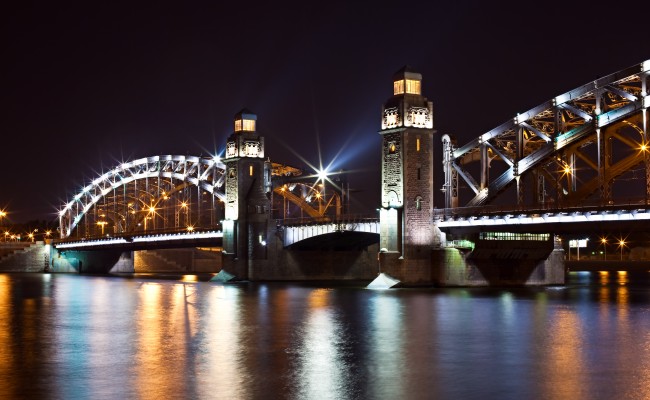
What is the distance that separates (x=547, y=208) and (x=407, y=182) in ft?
38.3

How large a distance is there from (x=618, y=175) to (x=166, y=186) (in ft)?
279

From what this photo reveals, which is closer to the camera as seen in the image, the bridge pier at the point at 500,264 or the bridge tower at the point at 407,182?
the bridge tower at the point at 407,182

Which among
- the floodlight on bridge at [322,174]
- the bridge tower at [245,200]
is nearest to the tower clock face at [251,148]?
the bridge tower at [245,200]

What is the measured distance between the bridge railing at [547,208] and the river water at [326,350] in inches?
381

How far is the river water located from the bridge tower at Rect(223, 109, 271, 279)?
40272 millimetres

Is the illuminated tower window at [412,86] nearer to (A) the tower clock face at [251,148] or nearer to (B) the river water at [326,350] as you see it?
(B) the river water at [326,350]

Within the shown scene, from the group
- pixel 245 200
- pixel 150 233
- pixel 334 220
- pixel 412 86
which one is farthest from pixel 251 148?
pixel 150 233

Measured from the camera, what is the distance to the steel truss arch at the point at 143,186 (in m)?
121

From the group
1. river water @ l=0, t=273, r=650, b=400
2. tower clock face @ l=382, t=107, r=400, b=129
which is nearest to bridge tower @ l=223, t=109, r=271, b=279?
tower clock face @ l=382, t=107, r=400, b=129

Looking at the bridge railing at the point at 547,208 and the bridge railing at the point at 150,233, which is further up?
the bridge railing at the point at 547,208

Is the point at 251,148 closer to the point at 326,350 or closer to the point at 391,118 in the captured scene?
the point at 391,118

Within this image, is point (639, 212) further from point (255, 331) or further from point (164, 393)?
point (164, 393)

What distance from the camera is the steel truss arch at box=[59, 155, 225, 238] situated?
12131cm

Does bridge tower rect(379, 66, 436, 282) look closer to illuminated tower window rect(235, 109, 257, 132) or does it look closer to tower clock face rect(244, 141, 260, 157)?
tower clock face rect(244, 141, 260, 157)
